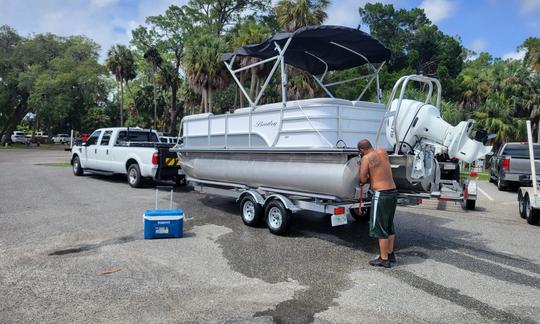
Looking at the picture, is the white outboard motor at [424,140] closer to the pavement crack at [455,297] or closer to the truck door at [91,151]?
the pavement crack at [455,297]

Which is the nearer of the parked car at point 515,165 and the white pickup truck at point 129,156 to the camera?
the white pickup truck at point 129,156

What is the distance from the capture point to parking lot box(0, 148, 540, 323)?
14.7 feet

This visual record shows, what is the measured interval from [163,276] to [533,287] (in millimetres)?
4491

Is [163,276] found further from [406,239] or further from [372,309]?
[406,239]

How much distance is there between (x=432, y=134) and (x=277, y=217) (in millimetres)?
2933

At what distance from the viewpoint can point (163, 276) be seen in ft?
18.2

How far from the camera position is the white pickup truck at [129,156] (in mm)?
13266

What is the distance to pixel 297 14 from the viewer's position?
2581 cm

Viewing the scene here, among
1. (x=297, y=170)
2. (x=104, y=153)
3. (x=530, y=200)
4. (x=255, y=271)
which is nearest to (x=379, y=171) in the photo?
(x=297, y=170)

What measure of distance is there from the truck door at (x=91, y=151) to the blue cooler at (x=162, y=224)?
31.9 ft

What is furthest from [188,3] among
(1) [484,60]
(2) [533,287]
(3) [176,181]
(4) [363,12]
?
(1) [484,60]

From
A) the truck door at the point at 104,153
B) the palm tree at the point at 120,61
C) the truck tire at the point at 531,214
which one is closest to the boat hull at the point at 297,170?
the truck tire at the point at 531,214

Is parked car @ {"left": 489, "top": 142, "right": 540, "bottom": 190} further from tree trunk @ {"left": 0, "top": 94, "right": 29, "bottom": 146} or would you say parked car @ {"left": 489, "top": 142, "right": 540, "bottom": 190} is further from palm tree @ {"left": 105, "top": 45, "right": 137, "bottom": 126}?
tree trunk @ {"left": 0, "top": 94, "right": 29, "bottom": 146}

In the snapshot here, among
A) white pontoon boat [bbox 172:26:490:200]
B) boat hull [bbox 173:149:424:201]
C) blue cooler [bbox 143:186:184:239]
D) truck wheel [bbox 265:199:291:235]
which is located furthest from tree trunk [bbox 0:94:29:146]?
truck wheel [bbox 265:199:291:235]
